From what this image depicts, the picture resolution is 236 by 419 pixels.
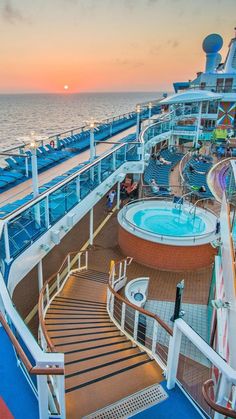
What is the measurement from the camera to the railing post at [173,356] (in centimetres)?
342

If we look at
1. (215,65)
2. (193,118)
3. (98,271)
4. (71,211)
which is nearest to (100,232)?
(98,271)

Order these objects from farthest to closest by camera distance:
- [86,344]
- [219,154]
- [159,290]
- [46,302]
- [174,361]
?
1. [219,154]
2. [159,290]
3. [46,302]
4. [86,344]
5. [174,361]

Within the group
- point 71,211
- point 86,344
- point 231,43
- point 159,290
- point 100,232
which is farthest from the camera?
point 231,43

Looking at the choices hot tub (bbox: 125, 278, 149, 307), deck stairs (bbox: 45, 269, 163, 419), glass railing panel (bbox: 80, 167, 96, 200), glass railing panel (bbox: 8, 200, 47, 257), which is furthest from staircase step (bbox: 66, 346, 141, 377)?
glass railing panel (bbox: 80, 167, 96, 200)

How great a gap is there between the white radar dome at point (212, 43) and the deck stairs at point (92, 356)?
37178 mm

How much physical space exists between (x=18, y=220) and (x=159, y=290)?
5.28 metres

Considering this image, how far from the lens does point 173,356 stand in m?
3.56

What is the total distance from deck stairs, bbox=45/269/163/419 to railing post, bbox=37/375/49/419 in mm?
853

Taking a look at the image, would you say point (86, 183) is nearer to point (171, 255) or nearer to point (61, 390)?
point (171, 255)

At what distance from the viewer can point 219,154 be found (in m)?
24.5

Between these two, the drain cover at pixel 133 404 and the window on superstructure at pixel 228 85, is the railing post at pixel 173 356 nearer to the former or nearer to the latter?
the drain cover at pixel 133 404

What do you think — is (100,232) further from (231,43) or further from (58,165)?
(231,43)

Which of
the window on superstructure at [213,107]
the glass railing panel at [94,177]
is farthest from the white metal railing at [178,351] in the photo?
the window on superstructure at [213,107]

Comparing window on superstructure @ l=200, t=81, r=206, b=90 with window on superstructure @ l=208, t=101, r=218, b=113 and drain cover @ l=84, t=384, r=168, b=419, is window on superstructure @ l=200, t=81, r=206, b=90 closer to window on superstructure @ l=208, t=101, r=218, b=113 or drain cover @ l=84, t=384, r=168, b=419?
window on superstructure @ l=208, t=101, r=218, b=113
